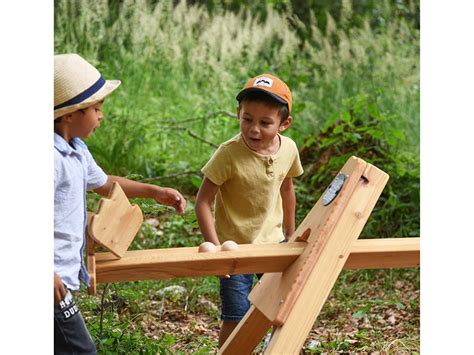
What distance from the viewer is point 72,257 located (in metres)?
2.22

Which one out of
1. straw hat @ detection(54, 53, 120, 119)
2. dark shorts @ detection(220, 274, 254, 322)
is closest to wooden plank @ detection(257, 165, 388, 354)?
straw hat @ detection(54, 53, 120, 119)

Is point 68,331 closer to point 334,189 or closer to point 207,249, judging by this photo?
point 207,249

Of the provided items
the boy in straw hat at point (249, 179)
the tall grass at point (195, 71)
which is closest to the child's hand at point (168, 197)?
the boy in straw hat at point (249, 179)

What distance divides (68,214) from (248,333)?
2.37 ft

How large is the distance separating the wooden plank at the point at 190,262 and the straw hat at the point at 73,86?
0.38 metres

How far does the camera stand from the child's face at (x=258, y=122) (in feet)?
9.50

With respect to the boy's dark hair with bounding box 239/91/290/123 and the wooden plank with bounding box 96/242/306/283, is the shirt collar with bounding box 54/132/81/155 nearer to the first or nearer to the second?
the wooden plank with bounding box 96/242/306/283

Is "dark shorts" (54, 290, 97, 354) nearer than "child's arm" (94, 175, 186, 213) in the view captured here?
Yes

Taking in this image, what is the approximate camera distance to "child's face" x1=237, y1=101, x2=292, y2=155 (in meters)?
2.89

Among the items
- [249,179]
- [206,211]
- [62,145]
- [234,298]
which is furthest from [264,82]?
[62,145]

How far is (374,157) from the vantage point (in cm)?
513

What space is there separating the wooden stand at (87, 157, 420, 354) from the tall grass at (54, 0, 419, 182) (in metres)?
2.86
